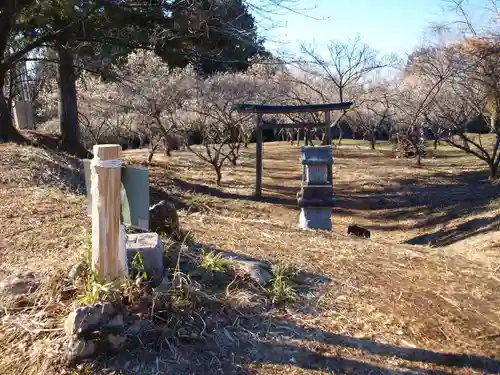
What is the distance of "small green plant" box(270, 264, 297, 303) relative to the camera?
277cm

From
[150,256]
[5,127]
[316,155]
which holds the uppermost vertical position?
[5,127]

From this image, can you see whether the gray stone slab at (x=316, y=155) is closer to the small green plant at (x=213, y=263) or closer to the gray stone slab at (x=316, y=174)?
the gray stone slab at (x=316, y=174)

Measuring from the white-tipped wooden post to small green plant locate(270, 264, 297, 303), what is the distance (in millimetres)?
874

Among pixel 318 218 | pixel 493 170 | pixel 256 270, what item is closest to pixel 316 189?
pixel 318 218

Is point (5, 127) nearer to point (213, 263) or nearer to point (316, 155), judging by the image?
point (316, 155)

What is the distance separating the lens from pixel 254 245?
3969mm

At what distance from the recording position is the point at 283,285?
2.87 metres

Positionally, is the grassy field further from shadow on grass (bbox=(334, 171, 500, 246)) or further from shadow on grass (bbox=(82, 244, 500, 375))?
shadow on grass (bbox=(334, 171, 500, 246))

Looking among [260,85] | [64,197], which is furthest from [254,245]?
[260,85]

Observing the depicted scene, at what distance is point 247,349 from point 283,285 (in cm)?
65

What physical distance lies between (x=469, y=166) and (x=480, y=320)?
18690mm

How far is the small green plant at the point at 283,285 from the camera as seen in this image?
9.10 ft

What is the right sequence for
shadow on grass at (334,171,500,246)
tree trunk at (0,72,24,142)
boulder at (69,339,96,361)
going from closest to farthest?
1. boulder at (69,339,96,361)
2. shadow on grass at (334,171,500,246)
3. tree trunk at (0,72,24,142)

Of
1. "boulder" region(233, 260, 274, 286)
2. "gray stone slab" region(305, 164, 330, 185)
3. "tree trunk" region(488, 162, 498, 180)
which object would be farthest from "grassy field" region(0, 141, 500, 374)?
"tree trunk" region(488, 162, 498, 180)
